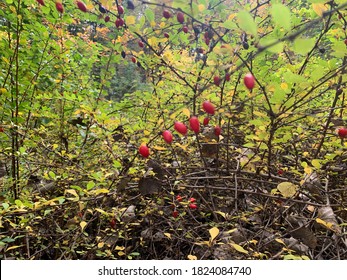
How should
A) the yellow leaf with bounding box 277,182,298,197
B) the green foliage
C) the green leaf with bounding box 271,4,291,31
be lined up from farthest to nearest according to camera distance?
the green foliage
the yellow leaf with bounding box 277,182,298,197
the green leaf with bounding box 271,4,291,31

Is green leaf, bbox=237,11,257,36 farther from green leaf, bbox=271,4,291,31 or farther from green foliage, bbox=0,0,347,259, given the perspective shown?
green foliage, bbox=0,0,347,259

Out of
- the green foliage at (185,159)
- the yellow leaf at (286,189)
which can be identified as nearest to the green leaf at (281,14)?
the green foliage at (185,159)

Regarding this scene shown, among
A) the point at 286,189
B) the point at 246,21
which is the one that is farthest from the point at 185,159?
the point at 246,21

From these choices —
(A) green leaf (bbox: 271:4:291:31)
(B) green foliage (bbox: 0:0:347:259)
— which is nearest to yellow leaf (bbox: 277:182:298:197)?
(B) green foliage (bbox: 0:0:347:259)

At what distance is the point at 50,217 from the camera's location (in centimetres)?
162

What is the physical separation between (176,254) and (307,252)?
62 cm

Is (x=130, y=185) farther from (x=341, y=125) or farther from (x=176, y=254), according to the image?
(x=341, y=125)

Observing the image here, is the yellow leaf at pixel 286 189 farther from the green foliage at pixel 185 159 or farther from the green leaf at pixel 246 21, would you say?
the green leaf at pixel 246 21

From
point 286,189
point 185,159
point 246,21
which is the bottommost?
point 286,189

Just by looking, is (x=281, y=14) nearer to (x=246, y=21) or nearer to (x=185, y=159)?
(x=246, y=21)

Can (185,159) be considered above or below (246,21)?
above

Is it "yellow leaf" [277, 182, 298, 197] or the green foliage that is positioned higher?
the green foliage

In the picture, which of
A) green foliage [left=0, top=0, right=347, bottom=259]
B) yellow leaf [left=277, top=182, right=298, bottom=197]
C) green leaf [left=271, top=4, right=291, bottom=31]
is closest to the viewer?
green leaf [left=271, top=4, right=291, bottom=31]
